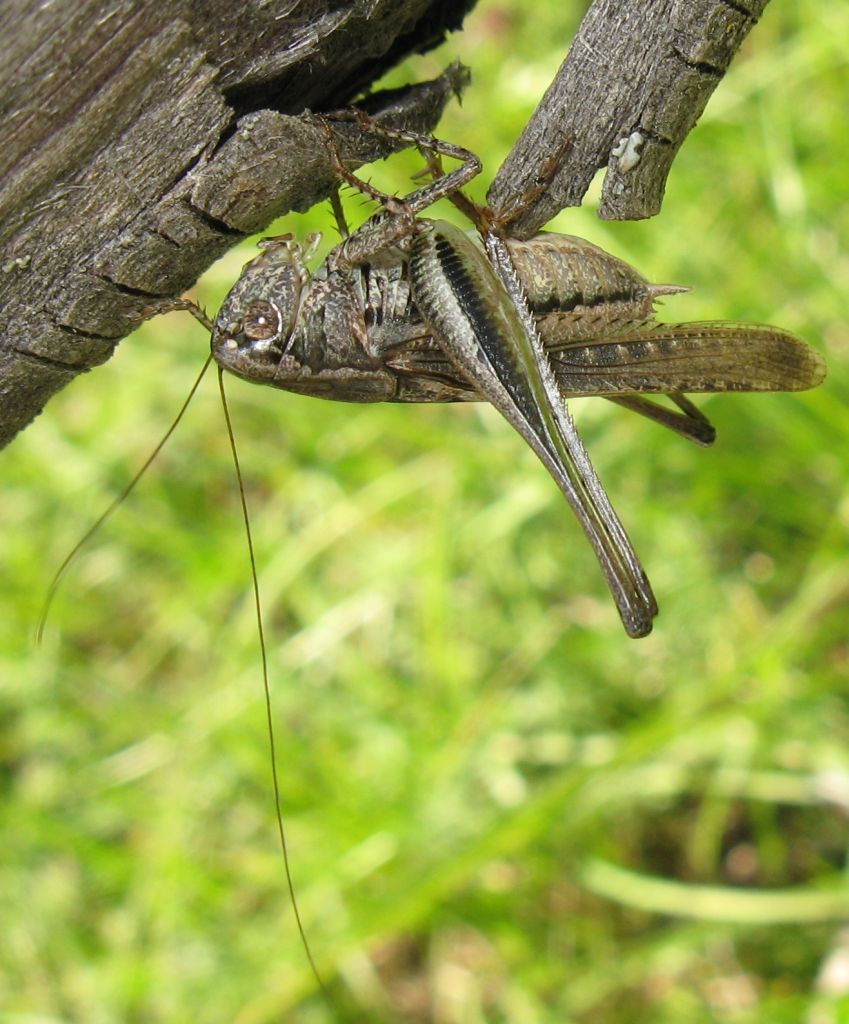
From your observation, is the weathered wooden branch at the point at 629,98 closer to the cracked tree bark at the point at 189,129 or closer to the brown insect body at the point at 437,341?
the cracked tree bark at the point at 189,129

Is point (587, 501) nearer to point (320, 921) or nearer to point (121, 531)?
point (320, 921)

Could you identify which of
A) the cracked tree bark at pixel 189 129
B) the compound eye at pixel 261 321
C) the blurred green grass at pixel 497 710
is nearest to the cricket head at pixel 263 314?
the compound eye at pixel 261 321

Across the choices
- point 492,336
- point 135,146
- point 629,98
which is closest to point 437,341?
point 492,336

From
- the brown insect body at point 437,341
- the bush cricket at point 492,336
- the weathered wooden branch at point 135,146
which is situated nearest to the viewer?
the weathered wooden branch at point 135,146

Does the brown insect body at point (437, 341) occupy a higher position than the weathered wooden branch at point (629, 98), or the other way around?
the weathered wooden branch at point (629, 98)

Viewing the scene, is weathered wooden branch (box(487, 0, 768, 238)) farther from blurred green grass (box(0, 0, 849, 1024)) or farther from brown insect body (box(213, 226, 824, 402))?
blurred green grass (box(0, 0, 849, 1024))

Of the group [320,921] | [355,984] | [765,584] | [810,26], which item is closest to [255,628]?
[320,921]

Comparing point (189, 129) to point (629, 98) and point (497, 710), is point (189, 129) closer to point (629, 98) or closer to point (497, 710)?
point (629, 98)

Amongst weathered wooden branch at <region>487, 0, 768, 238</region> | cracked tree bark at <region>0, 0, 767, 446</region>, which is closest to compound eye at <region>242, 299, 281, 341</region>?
cracked tree bark at <region>0, 0, 767, 446</region>
